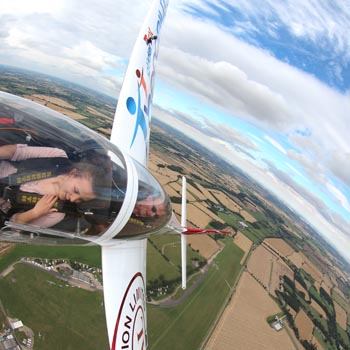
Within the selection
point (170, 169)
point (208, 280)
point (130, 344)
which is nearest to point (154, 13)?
point (130, 344)

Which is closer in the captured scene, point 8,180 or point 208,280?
point 8,180

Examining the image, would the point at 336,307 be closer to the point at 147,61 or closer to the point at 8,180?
the point at 147,61

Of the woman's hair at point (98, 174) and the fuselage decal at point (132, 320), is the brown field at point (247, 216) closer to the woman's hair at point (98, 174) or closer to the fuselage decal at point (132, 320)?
the fuselage decal at point (132, 320)

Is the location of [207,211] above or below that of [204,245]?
above

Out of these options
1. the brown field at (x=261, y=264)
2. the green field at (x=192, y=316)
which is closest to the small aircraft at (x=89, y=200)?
the green field at (x=192, y=316)

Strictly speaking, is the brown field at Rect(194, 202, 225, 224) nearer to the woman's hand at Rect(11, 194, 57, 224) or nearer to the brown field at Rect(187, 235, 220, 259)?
the brown field at Rect(187, 235, 220, 259)

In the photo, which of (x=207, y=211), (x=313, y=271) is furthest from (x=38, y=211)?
(x=313, y=271)

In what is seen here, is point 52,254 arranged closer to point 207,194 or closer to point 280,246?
→ point 207,194
